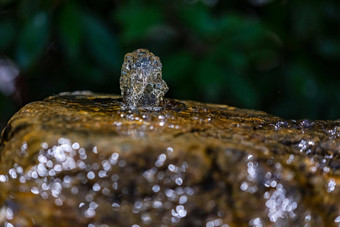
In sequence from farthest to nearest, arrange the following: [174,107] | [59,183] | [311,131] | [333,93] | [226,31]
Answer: [333,93] < [226,31] < [174,107] < [311,131] < [59,183]

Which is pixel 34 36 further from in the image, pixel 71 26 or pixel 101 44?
pixel 101 44

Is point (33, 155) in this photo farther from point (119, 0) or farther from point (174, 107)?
point (119, 0)

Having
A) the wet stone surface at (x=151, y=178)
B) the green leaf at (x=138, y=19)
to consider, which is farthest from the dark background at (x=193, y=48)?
the wet stone surface at (x=151, y=178)

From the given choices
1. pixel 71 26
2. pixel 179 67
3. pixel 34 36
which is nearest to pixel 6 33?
pixel 34 36

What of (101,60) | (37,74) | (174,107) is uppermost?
(174,107)

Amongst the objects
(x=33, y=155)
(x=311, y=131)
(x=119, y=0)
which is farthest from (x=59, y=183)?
(x=119, y=0)

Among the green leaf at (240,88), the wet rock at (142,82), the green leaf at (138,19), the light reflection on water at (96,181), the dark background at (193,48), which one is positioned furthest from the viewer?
the green leaf at (240,88)

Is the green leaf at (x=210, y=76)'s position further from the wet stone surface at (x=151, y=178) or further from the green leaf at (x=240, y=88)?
the wet stone surface at (x=151, y=178)
